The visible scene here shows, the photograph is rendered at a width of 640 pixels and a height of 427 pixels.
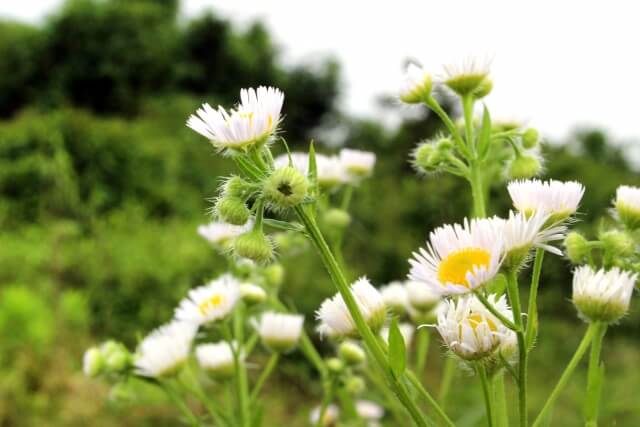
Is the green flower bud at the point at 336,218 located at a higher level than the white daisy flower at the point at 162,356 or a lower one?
higher

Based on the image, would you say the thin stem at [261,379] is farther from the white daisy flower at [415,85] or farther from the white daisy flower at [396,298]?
the white daisy flower at [415,85]

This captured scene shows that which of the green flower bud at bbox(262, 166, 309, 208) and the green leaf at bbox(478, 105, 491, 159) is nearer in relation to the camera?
the green flower bud at bbox(262, 166, 309, 208)

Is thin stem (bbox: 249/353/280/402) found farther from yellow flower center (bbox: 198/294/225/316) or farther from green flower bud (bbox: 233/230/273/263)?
green flower bud (bbox: 233/230/273/263)

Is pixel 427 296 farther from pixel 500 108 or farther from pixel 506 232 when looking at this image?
pixel 506 232

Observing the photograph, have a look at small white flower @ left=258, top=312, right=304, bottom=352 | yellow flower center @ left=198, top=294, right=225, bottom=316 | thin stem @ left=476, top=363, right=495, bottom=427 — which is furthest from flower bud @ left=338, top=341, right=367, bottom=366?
thin stem @ left=476, top=363, right=495, bottom=427

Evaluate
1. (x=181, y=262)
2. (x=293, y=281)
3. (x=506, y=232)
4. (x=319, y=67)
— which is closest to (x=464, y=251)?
(x=506, y=232)

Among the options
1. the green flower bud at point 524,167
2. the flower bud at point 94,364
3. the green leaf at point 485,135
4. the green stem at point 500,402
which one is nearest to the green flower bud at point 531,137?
the green flower bud at point 524,167

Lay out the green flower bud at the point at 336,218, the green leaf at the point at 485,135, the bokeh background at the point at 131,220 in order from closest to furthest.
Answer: the green leaf at the point at 485,135 < the green flower bud at the point at 336,218 < the bokeh background at the point at 131,220
